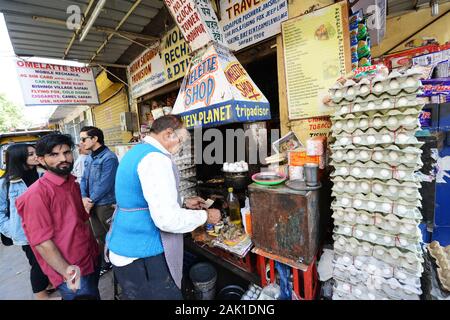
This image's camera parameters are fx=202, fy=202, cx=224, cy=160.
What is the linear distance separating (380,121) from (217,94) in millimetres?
1457

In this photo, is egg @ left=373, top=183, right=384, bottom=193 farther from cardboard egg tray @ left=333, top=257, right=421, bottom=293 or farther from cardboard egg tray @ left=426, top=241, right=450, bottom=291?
cardboard egg tray @ left=426, top=241, right=450, bottom=291

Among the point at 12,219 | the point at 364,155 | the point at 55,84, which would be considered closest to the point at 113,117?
the point at 55,84

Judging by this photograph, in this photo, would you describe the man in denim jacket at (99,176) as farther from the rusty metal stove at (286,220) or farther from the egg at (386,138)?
→ the egg at (386,138)

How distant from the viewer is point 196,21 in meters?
2.42

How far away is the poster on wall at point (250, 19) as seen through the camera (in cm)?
262

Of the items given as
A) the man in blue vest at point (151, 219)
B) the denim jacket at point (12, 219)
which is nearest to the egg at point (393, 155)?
the man in blue vest at point (151, 219)

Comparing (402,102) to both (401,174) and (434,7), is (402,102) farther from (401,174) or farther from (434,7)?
(434,7)

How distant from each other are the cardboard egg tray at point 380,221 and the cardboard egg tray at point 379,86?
89 centimetres

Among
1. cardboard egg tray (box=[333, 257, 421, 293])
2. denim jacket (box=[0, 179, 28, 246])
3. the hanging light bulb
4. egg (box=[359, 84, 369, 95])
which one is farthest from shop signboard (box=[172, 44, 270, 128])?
the hanging light bulb

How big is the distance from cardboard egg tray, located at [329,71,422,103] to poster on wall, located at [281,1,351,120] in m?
0.78

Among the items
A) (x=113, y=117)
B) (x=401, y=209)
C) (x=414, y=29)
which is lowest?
(x=401, y=209)
